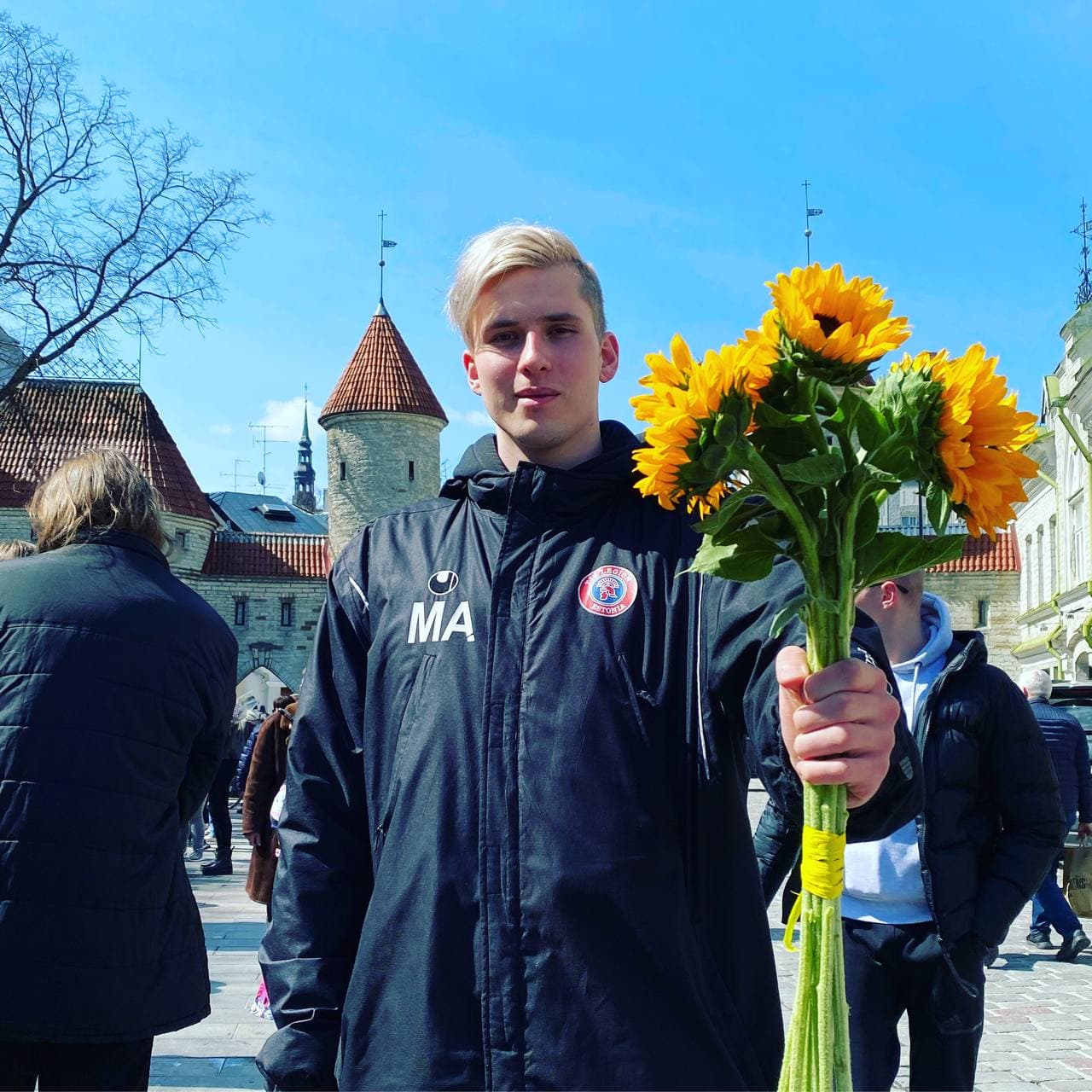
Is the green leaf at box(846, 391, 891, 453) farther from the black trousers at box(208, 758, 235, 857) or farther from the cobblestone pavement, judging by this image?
the black trousers at box(208, 758, 235, 857)

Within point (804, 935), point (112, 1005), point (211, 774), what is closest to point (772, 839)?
point (211, 774)

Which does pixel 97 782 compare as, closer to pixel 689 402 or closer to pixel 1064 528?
pixel 689 402

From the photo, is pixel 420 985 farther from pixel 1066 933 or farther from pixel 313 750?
pixel 1066 933

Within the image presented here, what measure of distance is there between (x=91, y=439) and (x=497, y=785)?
48215 millimetres

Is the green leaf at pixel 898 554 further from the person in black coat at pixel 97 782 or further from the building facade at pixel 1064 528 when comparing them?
the building facade at pixel 1064 528

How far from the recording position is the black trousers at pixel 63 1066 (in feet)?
9.05

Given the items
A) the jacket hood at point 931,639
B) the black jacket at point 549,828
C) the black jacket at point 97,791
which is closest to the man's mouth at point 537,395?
the black jacket at point 549,828

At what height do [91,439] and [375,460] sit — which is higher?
[375,460]

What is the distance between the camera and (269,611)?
51125 mm

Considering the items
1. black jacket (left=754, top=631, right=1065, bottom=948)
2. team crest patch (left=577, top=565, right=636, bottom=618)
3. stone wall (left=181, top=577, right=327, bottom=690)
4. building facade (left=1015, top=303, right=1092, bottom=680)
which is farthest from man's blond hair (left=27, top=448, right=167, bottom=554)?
stone wall (left=181, top=577, right=327, bottom=690)

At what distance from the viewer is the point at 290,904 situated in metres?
2.10

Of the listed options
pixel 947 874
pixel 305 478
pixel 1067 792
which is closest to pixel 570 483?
pixel 947 874

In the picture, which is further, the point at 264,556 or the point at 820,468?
the point at 264,556

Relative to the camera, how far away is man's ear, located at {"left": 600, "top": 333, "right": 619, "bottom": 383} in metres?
2.29
